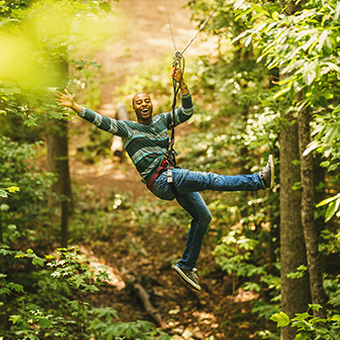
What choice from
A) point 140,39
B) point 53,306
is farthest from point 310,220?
point 140,39

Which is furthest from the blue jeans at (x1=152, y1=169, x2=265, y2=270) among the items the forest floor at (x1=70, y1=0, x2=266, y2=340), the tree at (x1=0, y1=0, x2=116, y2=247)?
the forest floor at (x1=70, y1=0, x2=266, y2=340)

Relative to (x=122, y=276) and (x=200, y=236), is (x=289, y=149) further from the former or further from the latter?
(x=122, y=276)

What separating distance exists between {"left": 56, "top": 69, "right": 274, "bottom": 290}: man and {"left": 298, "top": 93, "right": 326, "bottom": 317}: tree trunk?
1.37m

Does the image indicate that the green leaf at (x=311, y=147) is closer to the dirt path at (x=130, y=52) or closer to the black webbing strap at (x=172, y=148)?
the black webbing strap at (x=172, y=148)

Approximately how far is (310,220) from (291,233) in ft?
3.26

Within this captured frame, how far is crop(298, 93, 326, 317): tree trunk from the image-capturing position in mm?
4773

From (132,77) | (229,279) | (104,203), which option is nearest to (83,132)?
(132,77)

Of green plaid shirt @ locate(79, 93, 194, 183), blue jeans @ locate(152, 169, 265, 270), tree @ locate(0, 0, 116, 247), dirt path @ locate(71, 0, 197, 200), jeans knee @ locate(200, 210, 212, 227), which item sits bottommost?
jeans knee @ locate(200, 210, 212, 227)

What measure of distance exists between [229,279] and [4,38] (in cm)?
721

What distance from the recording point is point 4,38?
4.19 m

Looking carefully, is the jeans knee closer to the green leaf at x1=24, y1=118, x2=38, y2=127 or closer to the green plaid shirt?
the green plaid shirt

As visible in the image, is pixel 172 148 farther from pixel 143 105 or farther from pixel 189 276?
pixel 189 276

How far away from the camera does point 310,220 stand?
4879mm

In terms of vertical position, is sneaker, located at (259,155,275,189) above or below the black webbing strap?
below
